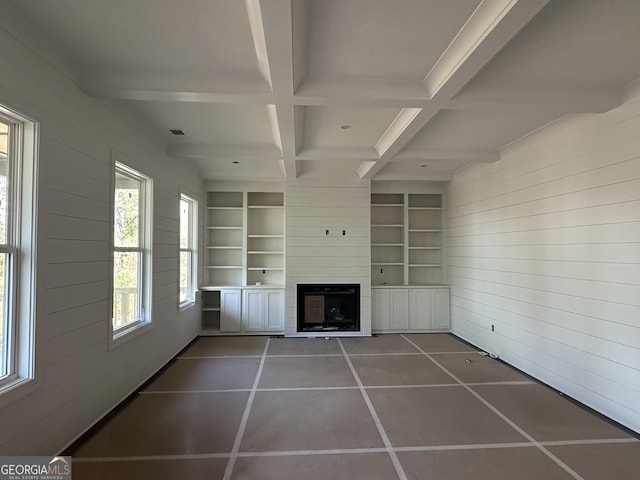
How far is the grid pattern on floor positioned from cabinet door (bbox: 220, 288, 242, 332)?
1.47 meters

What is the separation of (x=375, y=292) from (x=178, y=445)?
4.16 meters

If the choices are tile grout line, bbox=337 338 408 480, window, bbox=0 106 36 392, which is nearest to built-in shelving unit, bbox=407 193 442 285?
tile grout line, bbox=337 338 408 480

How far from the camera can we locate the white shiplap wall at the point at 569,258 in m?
2.80

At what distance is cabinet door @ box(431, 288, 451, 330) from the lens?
610 cm

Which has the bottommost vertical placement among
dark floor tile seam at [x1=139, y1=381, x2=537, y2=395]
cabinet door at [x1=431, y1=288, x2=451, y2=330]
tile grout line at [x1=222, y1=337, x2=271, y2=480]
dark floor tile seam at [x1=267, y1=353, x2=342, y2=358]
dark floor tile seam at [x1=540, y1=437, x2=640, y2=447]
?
dark floor tile seam at [x1=267, y1=353, x2=342, y2=358]

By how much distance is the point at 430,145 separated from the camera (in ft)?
14.0

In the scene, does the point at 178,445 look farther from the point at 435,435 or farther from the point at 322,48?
the point at 322,48

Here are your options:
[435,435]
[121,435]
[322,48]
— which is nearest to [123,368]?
[121,435]

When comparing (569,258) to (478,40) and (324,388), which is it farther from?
(324,388)

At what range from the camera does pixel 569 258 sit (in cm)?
340

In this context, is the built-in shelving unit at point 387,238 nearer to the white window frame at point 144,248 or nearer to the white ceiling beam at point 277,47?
the white ceiling beam at point 277,47

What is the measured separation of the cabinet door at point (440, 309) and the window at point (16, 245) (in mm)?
5698

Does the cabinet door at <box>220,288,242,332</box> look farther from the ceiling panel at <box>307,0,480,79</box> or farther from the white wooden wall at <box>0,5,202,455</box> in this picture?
the ceiling panel at <box>307,0,480,79</box>

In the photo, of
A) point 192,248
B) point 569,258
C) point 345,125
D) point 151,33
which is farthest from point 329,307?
point 151,33
